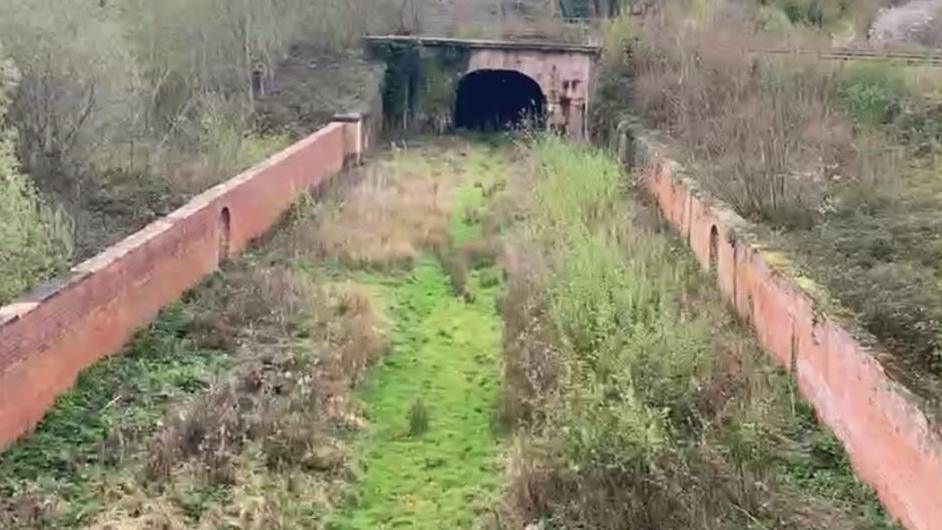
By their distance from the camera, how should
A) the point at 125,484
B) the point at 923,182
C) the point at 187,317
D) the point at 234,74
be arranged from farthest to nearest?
the point at 234,74
the point at 923,182
the point at 187,317
the point at 125,484

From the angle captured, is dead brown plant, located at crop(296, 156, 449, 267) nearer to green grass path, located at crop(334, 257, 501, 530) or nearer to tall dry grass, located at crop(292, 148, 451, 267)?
tall dry grass, located at crop(292, 148, 451, 267)

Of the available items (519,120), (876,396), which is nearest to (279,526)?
(876,396)

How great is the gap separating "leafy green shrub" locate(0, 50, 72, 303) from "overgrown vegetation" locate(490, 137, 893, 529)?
4.14m

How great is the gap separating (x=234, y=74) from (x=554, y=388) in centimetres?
1604

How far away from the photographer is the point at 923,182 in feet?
46.3

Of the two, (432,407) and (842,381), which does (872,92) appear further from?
(842,381)

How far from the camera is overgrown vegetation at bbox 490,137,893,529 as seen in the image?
757 cm

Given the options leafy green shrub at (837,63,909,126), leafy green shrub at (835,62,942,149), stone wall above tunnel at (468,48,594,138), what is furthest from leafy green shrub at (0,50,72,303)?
stone wall above tunnel at (468,48,594,138)

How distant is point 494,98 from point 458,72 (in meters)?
5.49

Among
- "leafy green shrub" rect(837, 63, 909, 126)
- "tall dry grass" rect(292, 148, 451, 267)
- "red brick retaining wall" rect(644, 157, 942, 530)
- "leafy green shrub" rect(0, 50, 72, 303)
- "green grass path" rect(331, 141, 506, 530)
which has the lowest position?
"green grass path" rect(331, 141, 506, 530)

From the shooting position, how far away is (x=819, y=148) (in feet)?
50.6

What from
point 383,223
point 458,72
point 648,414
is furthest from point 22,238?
point 458,72

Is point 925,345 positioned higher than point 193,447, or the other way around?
point 925,345

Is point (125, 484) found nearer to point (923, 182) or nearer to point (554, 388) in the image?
point (554, 388)
